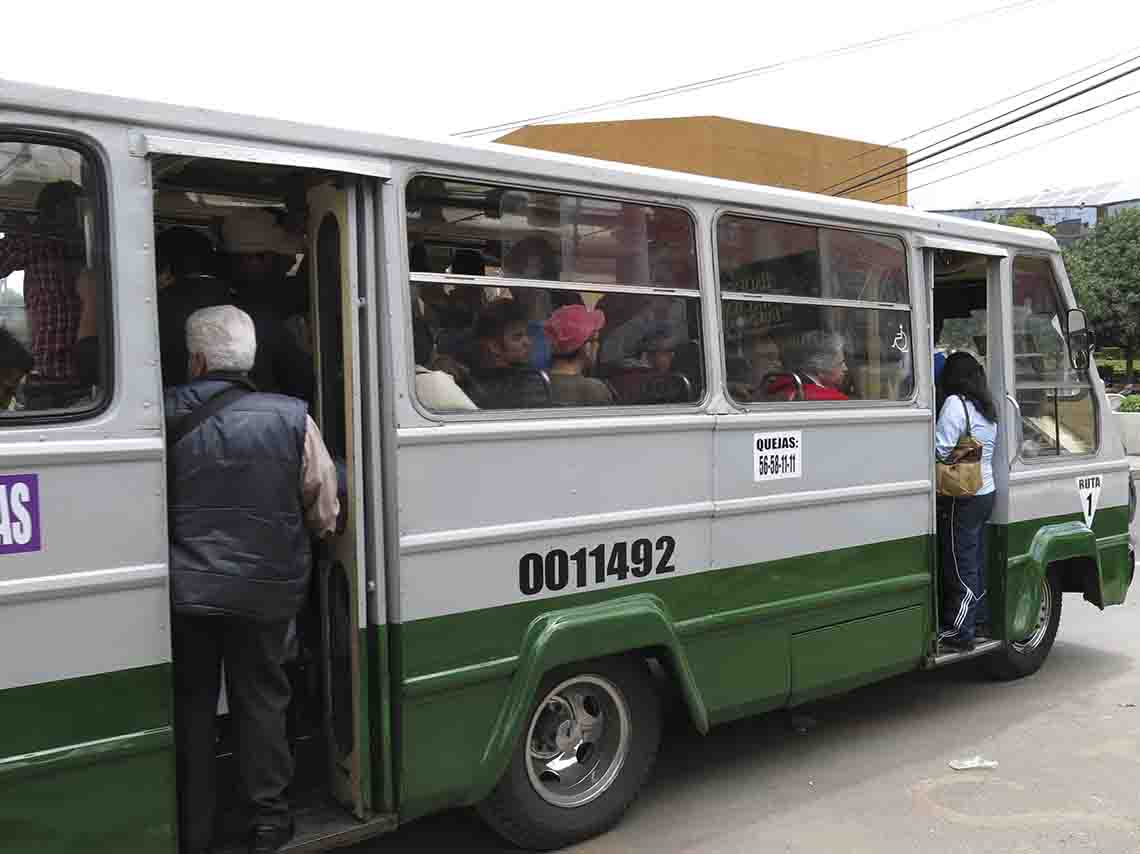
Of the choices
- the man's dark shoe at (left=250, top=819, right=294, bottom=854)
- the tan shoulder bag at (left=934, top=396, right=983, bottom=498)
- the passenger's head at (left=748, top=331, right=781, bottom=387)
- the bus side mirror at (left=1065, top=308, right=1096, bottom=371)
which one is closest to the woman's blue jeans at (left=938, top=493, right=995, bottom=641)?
the tan shoulder bag at (left=934, top=396, right=983, bottom=498)

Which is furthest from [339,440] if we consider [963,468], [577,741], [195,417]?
[963,468]

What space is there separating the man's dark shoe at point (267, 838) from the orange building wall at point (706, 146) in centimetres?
1471

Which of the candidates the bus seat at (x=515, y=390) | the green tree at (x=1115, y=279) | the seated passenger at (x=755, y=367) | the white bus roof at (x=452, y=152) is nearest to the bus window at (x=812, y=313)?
the seated passenger at (x=755, y=367)

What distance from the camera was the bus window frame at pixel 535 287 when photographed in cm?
322

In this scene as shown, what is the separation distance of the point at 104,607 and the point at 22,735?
353mm

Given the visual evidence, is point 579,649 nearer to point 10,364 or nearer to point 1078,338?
point 10,364

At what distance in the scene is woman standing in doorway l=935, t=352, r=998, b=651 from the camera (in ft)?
16.6

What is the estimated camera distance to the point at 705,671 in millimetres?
3936

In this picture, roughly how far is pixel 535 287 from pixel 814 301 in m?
1.45

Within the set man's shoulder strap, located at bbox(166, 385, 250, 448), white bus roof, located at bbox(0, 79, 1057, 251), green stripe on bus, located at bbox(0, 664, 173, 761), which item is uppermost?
white bus roof, located at bbox(0, 79, 1057, 251)

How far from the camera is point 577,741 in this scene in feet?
12.5

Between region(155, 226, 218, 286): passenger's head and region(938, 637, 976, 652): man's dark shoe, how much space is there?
3836 millimetres

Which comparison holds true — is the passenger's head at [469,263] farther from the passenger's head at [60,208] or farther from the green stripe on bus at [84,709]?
the green stripe on bus at [84,709]

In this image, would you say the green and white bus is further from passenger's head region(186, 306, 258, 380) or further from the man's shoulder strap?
passenger's head region(186, 306, 258, 380)
